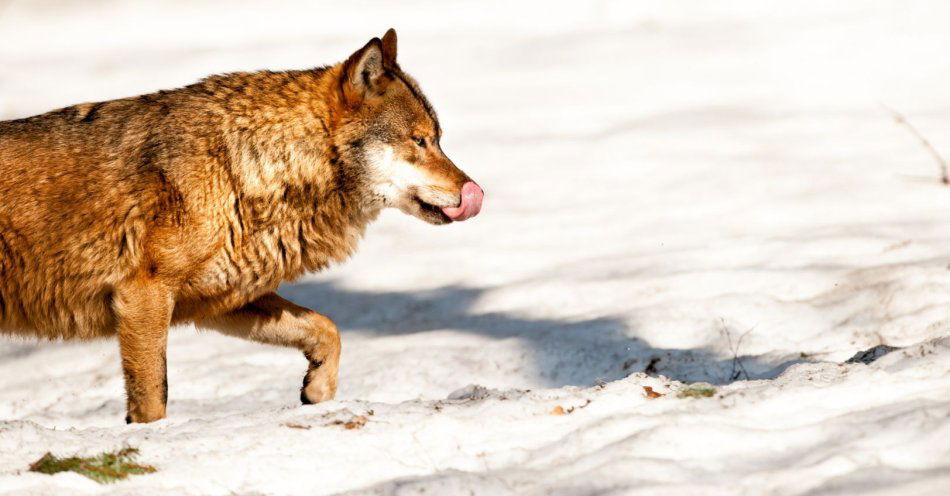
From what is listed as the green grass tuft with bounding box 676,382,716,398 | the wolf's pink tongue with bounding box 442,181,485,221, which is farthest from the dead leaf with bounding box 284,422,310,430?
the wolf's pink tongue with bounding box 442,181,485,221

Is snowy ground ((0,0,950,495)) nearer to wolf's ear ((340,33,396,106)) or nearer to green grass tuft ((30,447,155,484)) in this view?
green grass tuft ((30,447,155,484))

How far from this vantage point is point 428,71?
1290 centimetres

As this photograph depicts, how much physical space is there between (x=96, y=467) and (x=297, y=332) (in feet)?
7.25

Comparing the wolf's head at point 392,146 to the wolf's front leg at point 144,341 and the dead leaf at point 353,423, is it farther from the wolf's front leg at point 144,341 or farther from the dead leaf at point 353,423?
the dead leaf at point 353,423

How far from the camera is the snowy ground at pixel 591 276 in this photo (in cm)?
399

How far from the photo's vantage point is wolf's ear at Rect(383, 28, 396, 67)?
5.73 metres

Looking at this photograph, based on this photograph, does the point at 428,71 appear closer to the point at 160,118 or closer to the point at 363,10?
the point at 363,10

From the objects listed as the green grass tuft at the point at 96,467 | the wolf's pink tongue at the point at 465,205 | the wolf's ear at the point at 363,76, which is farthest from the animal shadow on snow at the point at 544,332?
the green grass tuft at the point at 96,467

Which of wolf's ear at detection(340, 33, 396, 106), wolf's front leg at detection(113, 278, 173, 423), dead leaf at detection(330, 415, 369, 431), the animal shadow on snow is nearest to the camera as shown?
dead leaf at detection(330, 415, 369, 431)

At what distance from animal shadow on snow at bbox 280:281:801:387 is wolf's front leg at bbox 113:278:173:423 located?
2.12 m

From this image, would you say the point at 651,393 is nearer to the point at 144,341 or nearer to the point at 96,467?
the point at 96,467

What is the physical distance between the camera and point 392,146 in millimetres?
5750

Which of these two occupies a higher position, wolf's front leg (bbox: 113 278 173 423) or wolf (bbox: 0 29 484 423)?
wolf (bbox: 0 29 484 423)

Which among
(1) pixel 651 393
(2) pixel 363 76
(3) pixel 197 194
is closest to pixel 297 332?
(3) pixel 197 194
